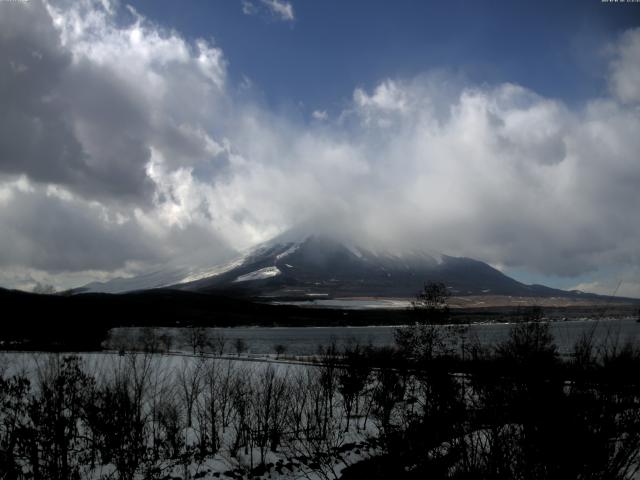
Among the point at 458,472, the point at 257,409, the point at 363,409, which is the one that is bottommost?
the point at 363,409

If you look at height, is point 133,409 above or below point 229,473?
above

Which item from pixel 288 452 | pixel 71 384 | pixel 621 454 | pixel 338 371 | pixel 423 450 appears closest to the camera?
pixel 621 454

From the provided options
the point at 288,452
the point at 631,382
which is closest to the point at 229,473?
the point at 288,452

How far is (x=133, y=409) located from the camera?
20.4m

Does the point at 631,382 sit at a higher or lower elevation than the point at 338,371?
higher

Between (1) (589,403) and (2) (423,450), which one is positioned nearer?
(1) (589,403)

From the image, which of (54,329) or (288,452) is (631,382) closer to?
(288,452)

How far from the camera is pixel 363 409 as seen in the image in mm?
34406

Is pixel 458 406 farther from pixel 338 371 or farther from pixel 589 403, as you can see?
pixel 338 371

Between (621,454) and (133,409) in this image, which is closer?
(621,454)

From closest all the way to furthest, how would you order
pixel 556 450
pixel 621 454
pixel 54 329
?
pixel 621 454 → pixel 556 450 → pixel 54 329

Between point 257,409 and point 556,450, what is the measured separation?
72.0 ft

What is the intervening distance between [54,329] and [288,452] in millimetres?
88992

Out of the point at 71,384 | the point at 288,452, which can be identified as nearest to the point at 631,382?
the point at 71,384
